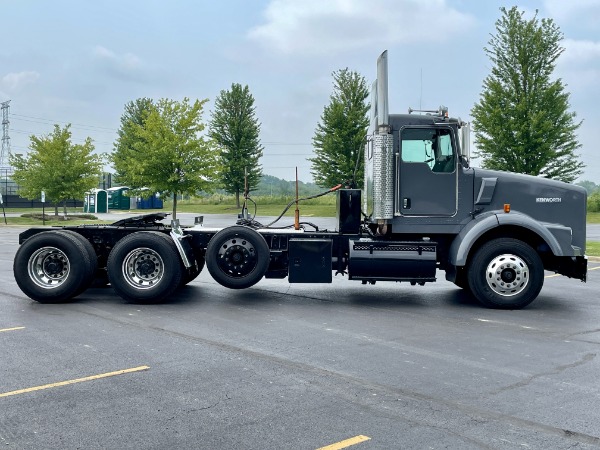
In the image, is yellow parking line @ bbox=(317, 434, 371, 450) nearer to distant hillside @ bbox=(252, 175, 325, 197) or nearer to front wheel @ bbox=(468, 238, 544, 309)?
front wheel @ bbox=(468, 238, 544, 309)

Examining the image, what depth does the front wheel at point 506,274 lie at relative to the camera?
32.1 ft

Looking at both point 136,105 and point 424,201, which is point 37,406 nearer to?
point 424,201

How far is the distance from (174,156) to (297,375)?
3230 cm

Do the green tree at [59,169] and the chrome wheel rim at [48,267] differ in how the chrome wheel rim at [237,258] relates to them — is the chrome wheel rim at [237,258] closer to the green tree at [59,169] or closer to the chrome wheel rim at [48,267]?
the chrome wheel rim at [48,267]

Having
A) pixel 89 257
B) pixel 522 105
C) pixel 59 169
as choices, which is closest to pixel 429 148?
pixel 89 257

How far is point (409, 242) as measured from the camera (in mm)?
10109

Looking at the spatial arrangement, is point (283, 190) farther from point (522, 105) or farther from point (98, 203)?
point (522, 105)

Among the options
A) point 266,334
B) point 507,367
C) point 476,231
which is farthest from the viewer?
point 476,231

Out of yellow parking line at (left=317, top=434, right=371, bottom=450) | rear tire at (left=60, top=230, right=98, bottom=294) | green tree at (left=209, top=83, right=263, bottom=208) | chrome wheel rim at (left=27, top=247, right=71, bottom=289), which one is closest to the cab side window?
rear tire at (left=60, top=230, right=98, bottom=294)

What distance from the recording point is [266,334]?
7.99 meters

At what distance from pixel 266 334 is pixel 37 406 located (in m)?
3.26

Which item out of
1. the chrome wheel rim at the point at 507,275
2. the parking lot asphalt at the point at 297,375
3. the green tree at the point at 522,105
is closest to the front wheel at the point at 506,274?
the chrome wheel rim at the point at 507,275

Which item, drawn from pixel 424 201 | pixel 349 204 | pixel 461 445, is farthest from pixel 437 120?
pixel 461 445

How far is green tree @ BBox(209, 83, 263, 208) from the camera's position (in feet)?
191
